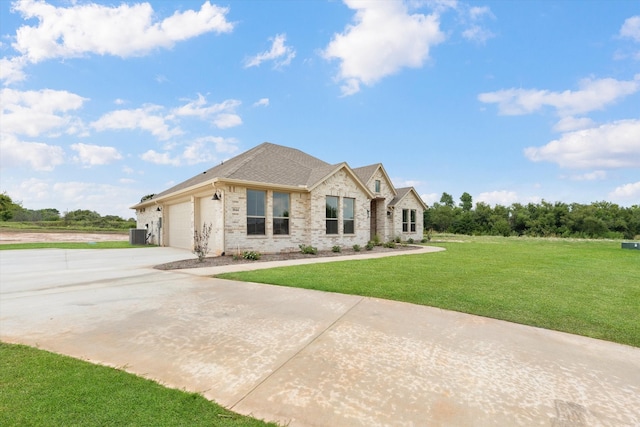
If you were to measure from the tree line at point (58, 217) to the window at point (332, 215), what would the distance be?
36.7m

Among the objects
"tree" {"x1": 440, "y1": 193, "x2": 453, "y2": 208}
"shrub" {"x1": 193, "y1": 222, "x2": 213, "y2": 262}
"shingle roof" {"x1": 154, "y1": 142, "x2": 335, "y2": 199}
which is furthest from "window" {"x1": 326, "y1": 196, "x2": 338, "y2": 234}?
"tree" {"x1": 440, "y1": 193, "x2": 453, "y2": 208}

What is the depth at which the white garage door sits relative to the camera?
1638 centimetres

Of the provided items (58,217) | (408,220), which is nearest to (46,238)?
(408,220)

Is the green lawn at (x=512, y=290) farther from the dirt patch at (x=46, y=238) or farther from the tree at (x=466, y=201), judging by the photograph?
the tree at (x=466, y=201)

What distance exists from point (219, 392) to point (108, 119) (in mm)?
18906

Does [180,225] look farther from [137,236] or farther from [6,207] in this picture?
[6,207]

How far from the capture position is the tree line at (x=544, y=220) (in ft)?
135

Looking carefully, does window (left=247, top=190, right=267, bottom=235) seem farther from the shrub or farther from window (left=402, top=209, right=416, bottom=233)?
window (left=402, top=209, right=416, bottom=233)

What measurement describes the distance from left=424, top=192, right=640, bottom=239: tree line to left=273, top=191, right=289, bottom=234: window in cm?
4002

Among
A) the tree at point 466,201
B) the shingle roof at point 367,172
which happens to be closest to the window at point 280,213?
the shingle roof at point 367,172

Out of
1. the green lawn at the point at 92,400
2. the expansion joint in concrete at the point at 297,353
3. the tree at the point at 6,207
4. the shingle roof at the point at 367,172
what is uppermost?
the shingle roof at the point at 367,172

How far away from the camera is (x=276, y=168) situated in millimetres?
15227

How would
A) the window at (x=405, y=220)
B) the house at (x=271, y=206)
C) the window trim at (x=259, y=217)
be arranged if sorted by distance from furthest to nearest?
the window at (x=405, y=220) < the window trim at (x=259, y=217) < the house at (x=271, y=206)

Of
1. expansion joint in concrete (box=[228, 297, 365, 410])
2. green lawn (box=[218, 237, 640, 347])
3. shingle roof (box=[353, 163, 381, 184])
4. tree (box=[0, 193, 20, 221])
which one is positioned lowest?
green lawn (box=[218, 237, 640, 347])
